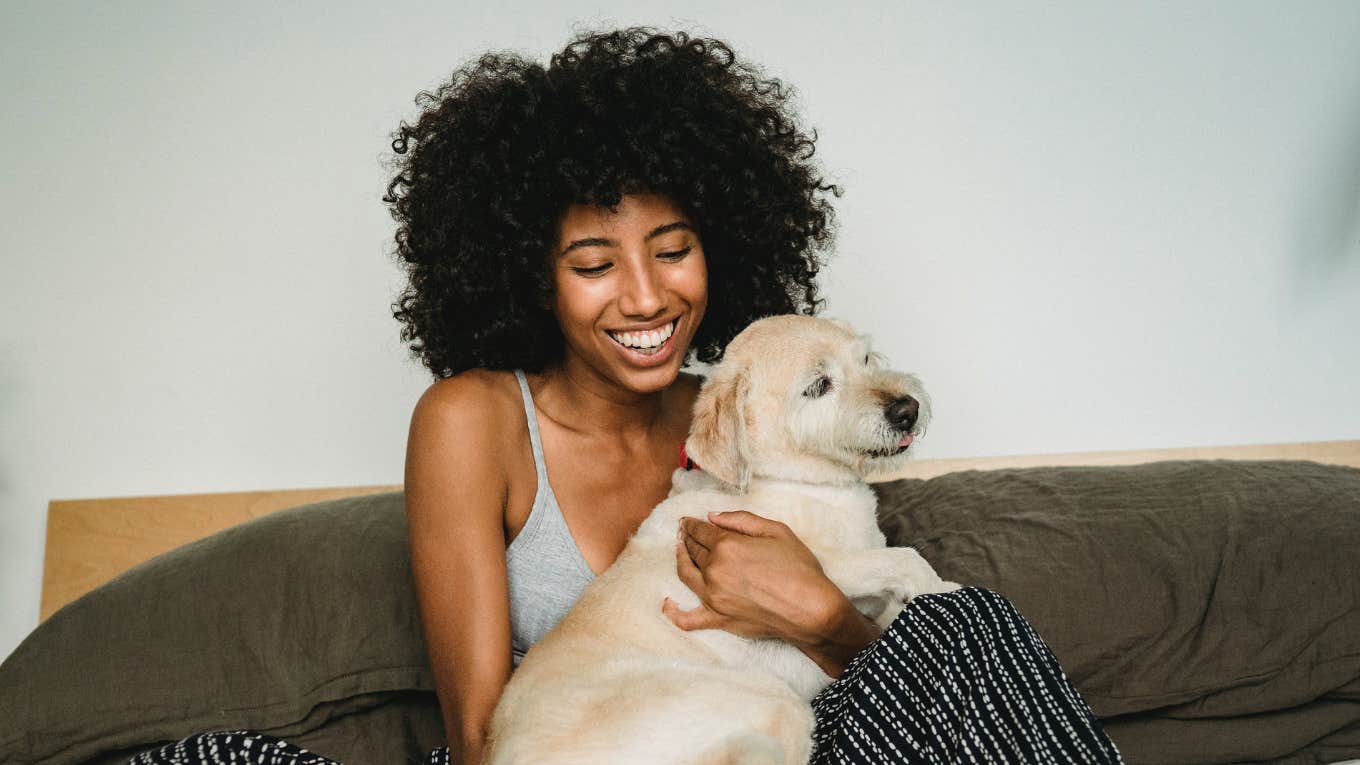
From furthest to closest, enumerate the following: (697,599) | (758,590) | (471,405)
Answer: (471,405)
(697,599)
(758,590)

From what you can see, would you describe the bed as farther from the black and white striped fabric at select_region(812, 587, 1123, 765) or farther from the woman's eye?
the woman's eye

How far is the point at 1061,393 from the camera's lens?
393 centimetres

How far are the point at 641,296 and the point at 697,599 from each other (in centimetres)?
63

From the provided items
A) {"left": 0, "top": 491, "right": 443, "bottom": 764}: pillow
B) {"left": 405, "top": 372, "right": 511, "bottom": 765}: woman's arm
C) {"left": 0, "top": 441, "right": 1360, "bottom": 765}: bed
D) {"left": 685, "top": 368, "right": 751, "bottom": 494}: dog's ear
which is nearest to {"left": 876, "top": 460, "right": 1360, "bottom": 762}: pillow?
{"left": 0, "top": 441, "right": 1360, "bottom": 765}: bed

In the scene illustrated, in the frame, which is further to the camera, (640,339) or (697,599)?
(640,339)

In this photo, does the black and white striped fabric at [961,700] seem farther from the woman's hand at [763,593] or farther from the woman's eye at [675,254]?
the woman's eye at [675,254]

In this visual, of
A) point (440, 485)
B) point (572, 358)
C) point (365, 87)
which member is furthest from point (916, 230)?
point (440, 485)

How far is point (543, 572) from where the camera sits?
2.31 meters

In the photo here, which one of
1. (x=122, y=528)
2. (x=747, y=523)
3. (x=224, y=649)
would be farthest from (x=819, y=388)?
(x=122, y=528)

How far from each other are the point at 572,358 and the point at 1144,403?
249 centimetres

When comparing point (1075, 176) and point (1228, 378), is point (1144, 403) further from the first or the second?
point (1075, 176)

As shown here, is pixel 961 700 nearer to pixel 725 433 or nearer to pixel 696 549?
pixel 696 549

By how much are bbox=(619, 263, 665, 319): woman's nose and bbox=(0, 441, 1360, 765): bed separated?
39.6 inches

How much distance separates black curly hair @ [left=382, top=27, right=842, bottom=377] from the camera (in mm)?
2359
